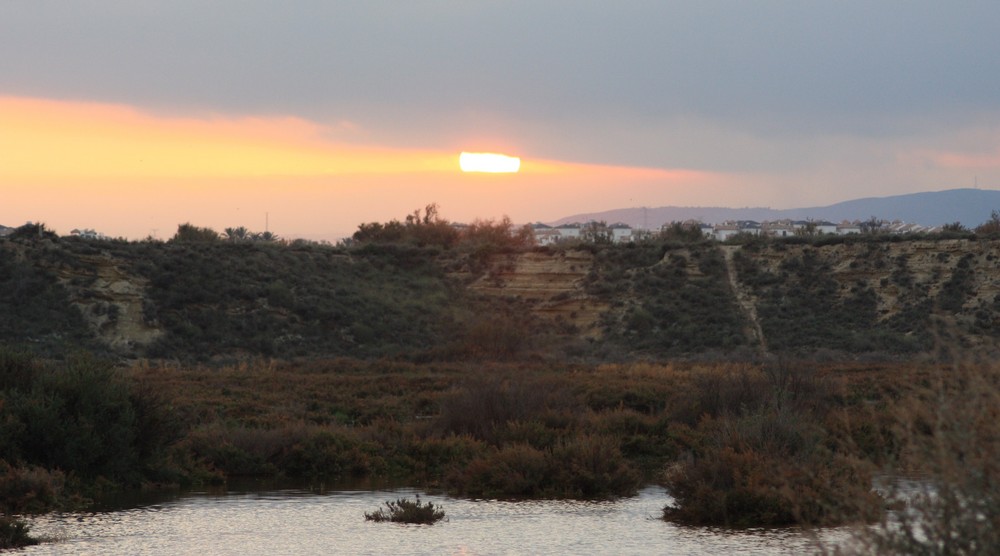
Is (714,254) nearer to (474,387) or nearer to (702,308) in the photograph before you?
(702,308)

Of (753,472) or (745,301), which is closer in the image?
(753,472)

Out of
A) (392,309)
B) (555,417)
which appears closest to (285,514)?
(555,417)

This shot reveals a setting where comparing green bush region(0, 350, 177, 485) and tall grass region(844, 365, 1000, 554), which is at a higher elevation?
tall grass region(844, 365, 1000, 554)

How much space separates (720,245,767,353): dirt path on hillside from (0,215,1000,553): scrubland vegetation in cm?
30

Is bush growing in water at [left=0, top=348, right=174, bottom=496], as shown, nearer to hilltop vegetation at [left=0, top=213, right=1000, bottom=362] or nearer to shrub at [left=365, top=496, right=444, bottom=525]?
shrub at [left=365, top=496, right=444, bottom=525]

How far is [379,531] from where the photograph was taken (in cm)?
1422

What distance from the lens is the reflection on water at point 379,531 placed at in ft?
42.8

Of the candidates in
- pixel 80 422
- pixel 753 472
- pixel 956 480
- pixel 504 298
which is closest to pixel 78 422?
pixel 80 422

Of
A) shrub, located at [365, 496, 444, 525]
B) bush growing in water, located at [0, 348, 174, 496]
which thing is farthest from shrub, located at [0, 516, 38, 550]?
shrub, located at [365, 496, 444, 525]

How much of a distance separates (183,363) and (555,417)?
82.3ft

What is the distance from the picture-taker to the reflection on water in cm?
1305

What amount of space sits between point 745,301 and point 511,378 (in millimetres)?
30115

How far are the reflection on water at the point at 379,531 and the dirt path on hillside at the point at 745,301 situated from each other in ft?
111

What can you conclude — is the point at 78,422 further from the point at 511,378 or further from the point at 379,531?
the point at 511,378
